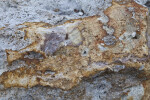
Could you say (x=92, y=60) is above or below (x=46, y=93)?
above

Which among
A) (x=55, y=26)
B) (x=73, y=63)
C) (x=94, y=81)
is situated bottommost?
(x=94, y=81)

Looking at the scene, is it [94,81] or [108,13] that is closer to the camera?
[94,81]

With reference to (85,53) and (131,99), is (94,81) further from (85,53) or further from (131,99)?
(131,99)

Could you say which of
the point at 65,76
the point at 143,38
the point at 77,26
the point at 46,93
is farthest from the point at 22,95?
the point at 143,38
